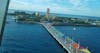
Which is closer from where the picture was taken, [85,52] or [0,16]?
[0,16]

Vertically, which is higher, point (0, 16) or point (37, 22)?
point (0, 16)

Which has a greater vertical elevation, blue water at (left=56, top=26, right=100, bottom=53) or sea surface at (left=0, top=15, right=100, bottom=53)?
sea surface at (left=0, top=15, right=100, bottom=53)

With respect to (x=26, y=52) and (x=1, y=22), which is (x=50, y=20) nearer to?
(x=26, y=52)

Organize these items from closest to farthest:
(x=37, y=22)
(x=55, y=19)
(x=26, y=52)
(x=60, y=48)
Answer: (x=26, y=52) < (x=60, y=48) < (x=37, y=22) < (x=55, y=19)

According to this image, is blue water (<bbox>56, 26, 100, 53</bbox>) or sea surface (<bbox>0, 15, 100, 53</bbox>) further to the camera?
blue water (<bbox>56, 26, 100, 53</bbox>)

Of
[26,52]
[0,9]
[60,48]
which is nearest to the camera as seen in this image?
[0,9]

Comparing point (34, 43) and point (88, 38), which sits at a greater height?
point (34, 43)

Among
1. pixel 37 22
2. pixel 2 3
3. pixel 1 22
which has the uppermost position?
pixel 2 3

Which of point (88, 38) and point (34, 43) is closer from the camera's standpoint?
point (34, 43)

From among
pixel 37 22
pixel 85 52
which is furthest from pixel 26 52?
Result: pixel 37 22

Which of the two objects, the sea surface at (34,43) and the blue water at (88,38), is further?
the blue water at (88,38)

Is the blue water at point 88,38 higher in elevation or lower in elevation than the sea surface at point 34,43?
lower
